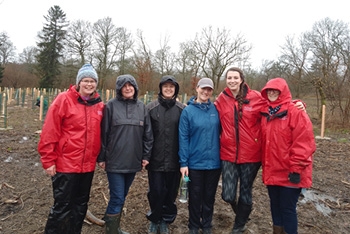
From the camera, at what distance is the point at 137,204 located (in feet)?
12.4

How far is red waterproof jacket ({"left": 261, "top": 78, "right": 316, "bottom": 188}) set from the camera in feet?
7.64

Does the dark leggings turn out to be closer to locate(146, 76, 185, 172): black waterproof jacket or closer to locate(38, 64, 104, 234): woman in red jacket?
locate(146, 76, 185, 172): black waterproof jacket

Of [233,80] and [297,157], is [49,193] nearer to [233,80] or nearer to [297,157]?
[233,80]

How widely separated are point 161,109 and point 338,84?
14.5 m

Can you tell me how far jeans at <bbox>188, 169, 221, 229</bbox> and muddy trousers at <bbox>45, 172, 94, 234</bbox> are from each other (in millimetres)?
1136

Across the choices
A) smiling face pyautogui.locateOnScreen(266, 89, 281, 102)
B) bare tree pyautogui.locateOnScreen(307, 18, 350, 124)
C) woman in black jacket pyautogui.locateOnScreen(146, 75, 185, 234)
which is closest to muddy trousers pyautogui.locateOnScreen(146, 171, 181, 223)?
woman in black jacket pyautogui.locateOnScreen(146, 75, 185, 234)

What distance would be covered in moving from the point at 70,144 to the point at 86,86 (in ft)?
1.98

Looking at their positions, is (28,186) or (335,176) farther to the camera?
(335,176)

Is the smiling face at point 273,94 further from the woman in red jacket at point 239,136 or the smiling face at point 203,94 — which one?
the smiling face at point 203,94

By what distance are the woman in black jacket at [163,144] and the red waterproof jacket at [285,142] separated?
977 millimetres

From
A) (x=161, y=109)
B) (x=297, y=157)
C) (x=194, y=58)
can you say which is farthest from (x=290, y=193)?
(x=194, y=58)

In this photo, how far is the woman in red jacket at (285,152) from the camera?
7.67ft

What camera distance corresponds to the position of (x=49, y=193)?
4.00 metres

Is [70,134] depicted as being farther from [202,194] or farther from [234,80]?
[234,80]
